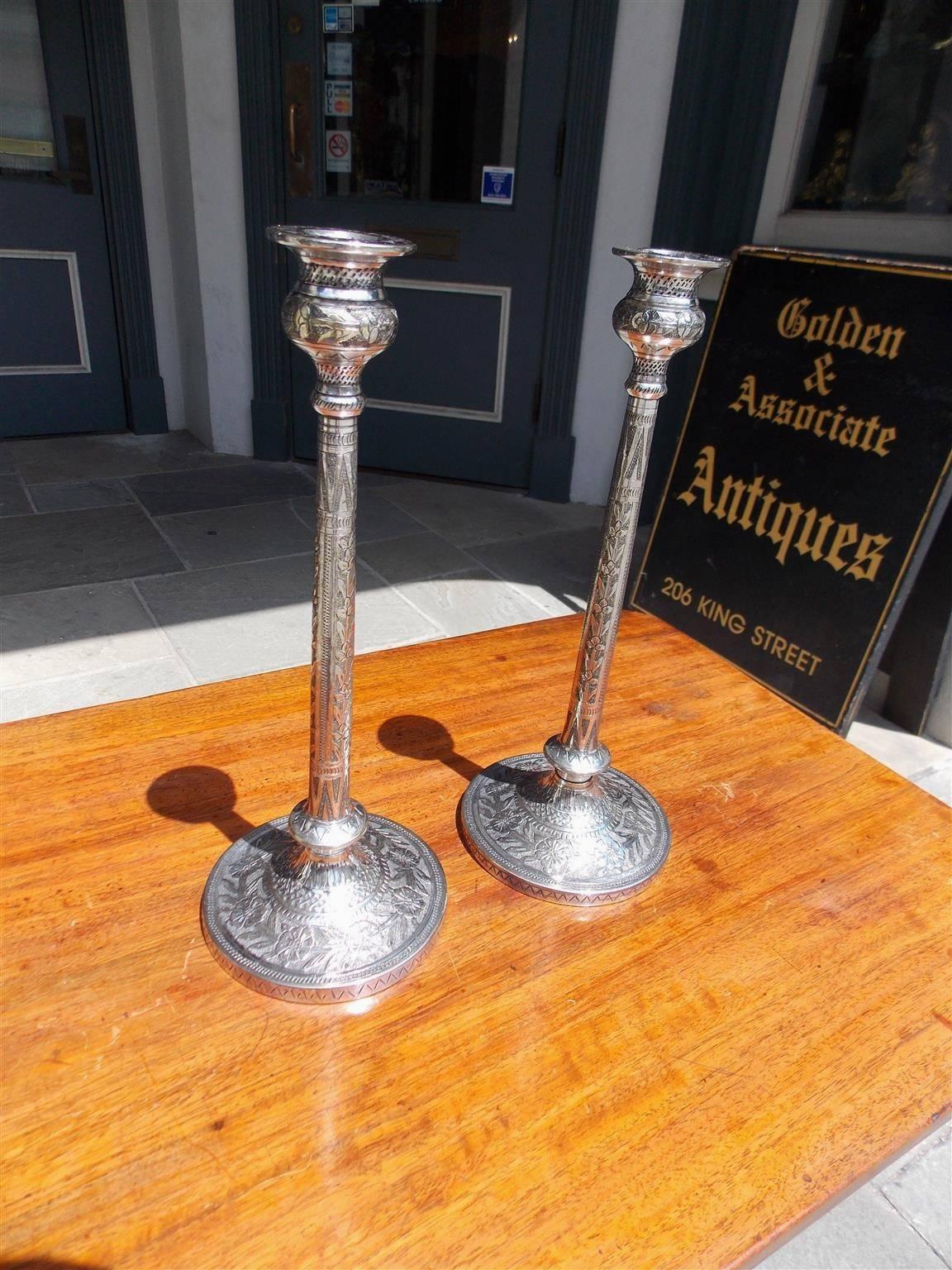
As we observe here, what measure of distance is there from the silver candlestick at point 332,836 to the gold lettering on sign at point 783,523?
1284mm

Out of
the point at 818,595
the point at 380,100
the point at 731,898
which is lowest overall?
the point at 818,595

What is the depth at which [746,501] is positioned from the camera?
1910mm

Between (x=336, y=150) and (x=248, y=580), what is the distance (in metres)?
1.65

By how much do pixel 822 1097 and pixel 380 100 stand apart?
3208 millimetres

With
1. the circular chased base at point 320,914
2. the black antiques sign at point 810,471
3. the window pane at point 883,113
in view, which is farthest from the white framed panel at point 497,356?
the circular chased base at point 320,914

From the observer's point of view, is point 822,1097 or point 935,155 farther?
point 935,155

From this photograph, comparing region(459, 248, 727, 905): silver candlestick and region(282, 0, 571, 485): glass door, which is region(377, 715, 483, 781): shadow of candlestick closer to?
region(459, 248, 727, 905): silver candlestick

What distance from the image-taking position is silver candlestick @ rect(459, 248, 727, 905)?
63cm

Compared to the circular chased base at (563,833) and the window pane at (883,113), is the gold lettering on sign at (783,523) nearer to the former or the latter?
the window pane at (883,113)

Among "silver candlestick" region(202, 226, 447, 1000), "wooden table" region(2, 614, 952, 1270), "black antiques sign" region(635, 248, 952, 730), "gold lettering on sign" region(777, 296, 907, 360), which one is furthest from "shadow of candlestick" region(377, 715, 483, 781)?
"gold lettering on sign" region(777, 296, 907, 360)

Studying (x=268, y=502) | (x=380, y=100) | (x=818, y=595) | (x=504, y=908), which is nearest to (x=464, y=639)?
(x=504, y=908)

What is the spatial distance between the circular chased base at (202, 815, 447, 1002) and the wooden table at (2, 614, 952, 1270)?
0.02 meters

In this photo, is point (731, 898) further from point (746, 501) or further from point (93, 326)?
point (93, 326)

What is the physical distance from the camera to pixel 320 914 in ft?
2.05
